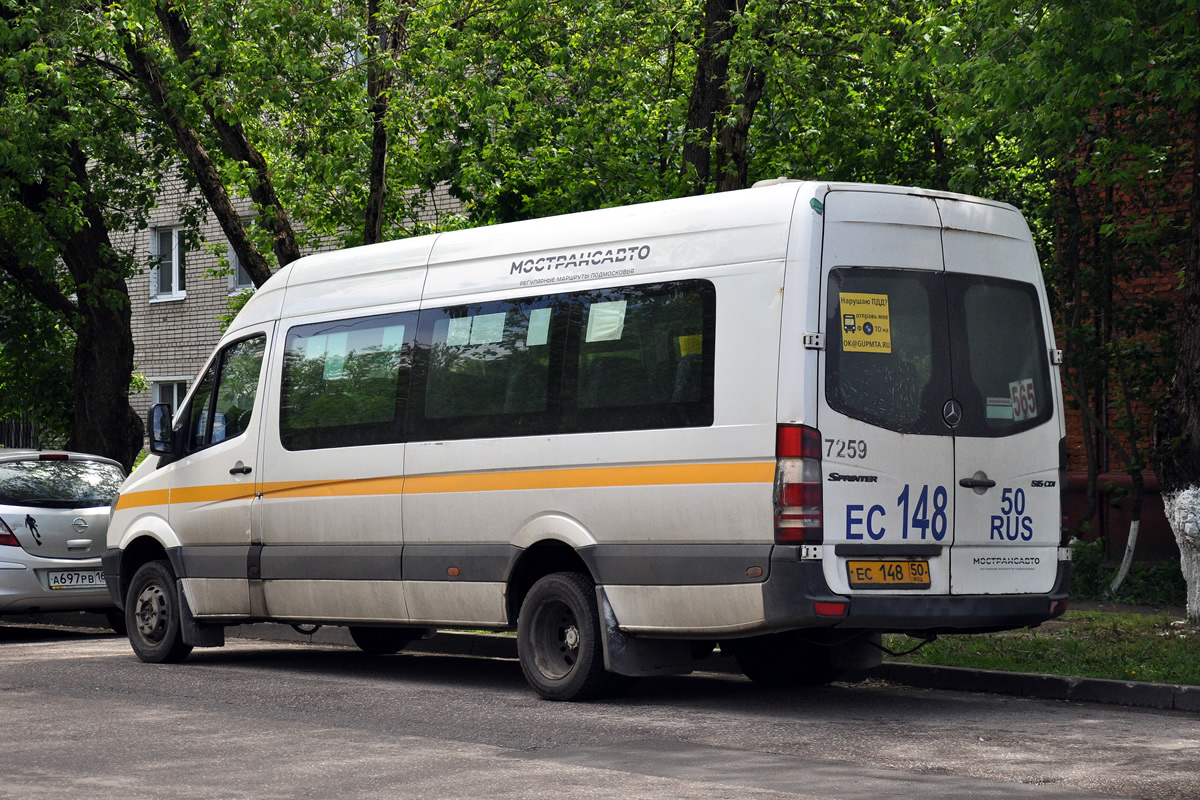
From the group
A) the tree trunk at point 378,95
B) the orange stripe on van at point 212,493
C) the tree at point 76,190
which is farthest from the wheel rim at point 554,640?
the tree at point 76,190

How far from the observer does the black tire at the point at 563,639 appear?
29.2 feet

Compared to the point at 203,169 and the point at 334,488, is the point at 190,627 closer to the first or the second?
the point at 334,488

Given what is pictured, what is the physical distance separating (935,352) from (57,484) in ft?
28.4

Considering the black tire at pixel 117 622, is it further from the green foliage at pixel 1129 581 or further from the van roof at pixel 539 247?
the green foliage at pixel 1129 581

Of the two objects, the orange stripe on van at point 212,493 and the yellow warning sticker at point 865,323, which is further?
the orange stripe on van at point 212,493

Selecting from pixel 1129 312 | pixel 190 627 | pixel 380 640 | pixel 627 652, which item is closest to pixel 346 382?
pixel 190 627

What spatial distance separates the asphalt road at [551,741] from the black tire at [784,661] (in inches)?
5.0

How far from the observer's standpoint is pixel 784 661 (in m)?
9.95

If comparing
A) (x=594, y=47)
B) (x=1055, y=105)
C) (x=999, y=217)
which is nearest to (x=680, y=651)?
(x=999, y=217)

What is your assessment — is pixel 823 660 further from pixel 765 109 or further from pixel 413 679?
pixel 765 109

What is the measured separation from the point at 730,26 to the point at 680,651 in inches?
319

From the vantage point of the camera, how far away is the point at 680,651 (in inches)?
358

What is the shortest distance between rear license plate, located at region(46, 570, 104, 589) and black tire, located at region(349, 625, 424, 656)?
8.78 feet

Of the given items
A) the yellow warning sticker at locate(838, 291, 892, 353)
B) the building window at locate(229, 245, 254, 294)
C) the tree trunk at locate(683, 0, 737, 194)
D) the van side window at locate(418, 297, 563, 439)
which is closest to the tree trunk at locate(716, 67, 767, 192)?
the tree trunk at locate(683, 0, 737, 194)
